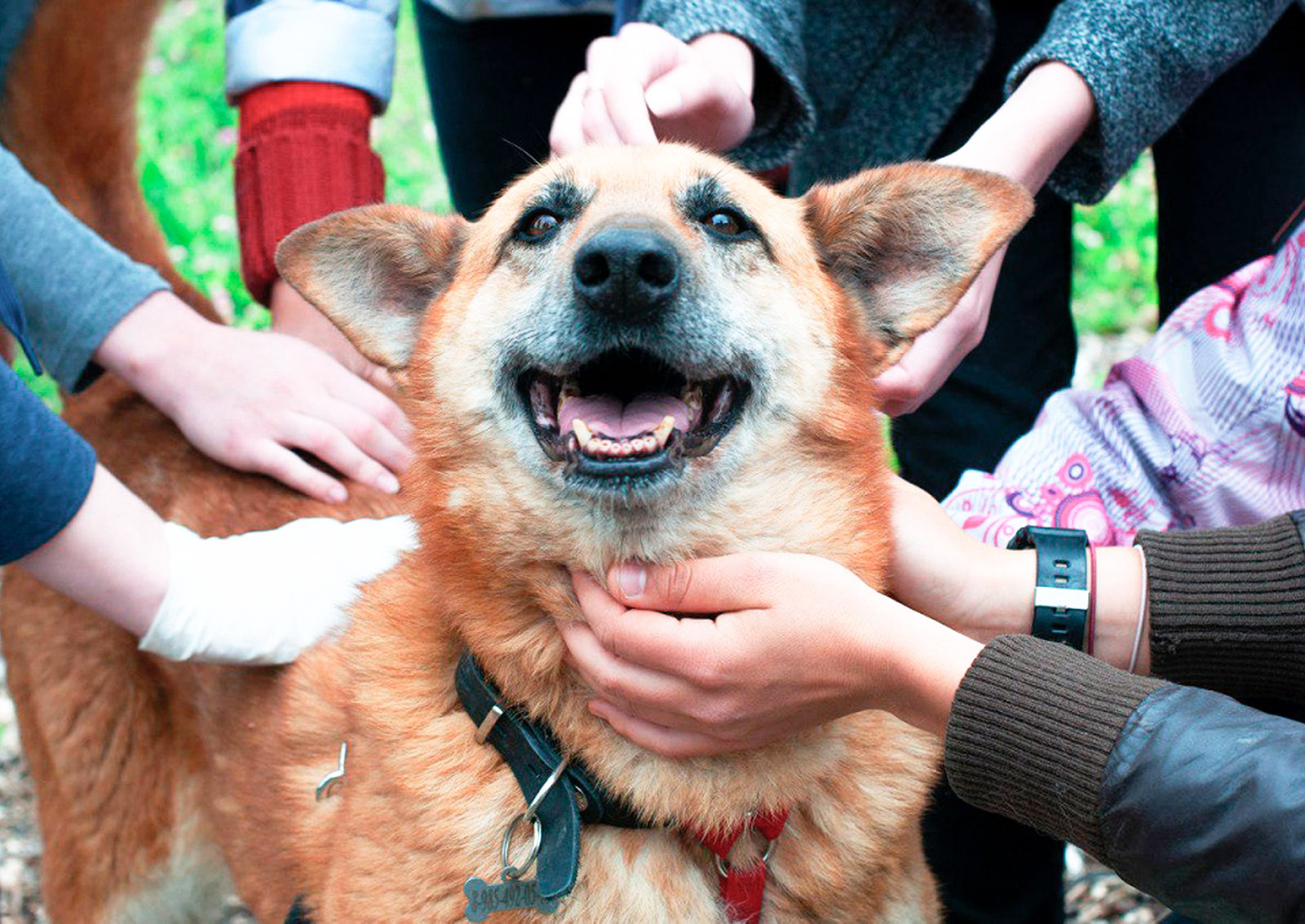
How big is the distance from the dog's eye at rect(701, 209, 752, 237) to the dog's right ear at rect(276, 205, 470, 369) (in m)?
0.44

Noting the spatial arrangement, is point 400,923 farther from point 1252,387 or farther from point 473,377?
point 1252,387

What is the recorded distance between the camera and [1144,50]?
7.34ft

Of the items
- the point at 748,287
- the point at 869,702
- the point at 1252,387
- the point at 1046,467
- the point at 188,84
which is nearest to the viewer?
the point at 869,702

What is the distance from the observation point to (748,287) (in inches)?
75.0

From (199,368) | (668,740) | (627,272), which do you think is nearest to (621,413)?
(627,272)

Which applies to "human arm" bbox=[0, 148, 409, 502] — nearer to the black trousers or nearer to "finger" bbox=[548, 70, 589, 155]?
"finger" bbox=[548, 70, 589, 155]

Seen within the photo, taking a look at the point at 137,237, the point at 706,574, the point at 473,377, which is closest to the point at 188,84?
the point at 137,237

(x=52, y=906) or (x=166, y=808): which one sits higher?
(x=166, y=808)

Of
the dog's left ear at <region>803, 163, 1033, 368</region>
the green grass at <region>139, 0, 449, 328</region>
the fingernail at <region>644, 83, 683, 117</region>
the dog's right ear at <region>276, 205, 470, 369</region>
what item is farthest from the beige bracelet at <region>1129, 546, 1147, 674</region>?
the green grass at <region>139, 0, 449, 328</region>

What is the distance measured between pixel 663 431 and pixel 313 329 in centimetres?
130

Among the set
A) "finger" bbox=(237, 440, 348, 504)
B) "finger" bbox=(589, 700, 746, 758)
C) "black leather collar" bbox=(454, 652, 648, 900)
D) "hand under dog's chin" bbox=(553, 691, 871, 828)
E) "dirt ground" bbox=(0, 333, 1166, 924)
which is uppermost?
"finger" bbox=(589, 700, 746, 758)

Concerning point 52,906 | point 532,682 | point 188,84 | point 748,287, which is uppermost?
point 748,287

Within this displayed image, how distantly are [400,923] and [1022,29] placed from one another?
2.14 m

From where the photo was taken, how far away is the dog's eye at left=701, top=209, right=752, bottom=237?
1957mm
